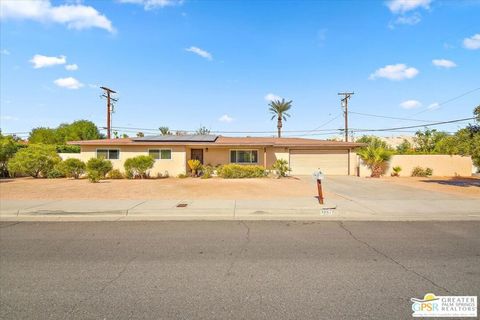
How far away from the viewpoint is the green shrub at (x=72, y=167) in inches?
816

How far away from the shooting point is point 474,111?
1527cm

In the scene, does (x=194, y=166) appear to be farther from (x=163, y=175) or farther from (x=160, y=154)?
(x=160, y=154)

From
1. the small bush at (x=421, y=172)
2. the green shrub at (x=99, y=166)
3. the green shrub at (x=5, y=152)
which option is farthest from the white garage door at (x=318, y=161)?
the green shrub at (x=5, y=152)

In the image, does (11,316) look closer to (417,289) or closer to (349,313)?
(349,313)

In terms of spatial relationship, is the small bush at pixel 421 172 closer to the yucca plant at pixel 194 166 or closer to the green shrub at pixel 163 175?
the yucca plant at pixel 194 166

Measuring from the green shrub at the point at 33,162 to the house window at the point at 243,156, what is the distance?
13889mm

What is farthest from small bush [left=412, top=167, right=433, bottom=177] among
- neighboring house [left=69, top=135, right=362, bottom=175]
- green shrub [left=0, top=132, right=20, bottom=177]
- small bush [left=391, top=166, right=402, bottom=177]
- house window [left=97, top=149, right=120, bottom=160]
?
green shrub [left=0, top=132, right=20, bottom=177]

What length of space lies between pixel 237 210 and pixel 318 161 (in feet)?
60.3

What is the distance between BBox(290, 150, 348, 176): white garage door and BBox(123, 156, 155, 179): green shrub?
40.6 ft

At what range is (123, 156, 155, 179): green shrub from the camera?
20781 millimetres

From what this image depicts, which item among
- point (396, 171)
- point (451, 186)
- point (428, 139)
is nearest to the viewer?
point (451, 186)

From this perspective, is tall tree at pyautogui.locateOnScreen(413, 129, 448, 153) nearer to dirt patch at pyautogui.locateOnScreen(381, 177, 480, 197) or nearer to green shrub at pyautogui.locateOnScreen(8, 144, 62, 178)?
dirt patch at pyautogui.locateOnScreen(381, 177, 480, 197)

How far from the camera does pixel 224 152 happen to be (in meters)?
25.4

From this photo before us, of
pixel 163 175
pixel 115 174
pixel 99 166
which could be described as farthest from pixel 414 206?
pixel 115 174
